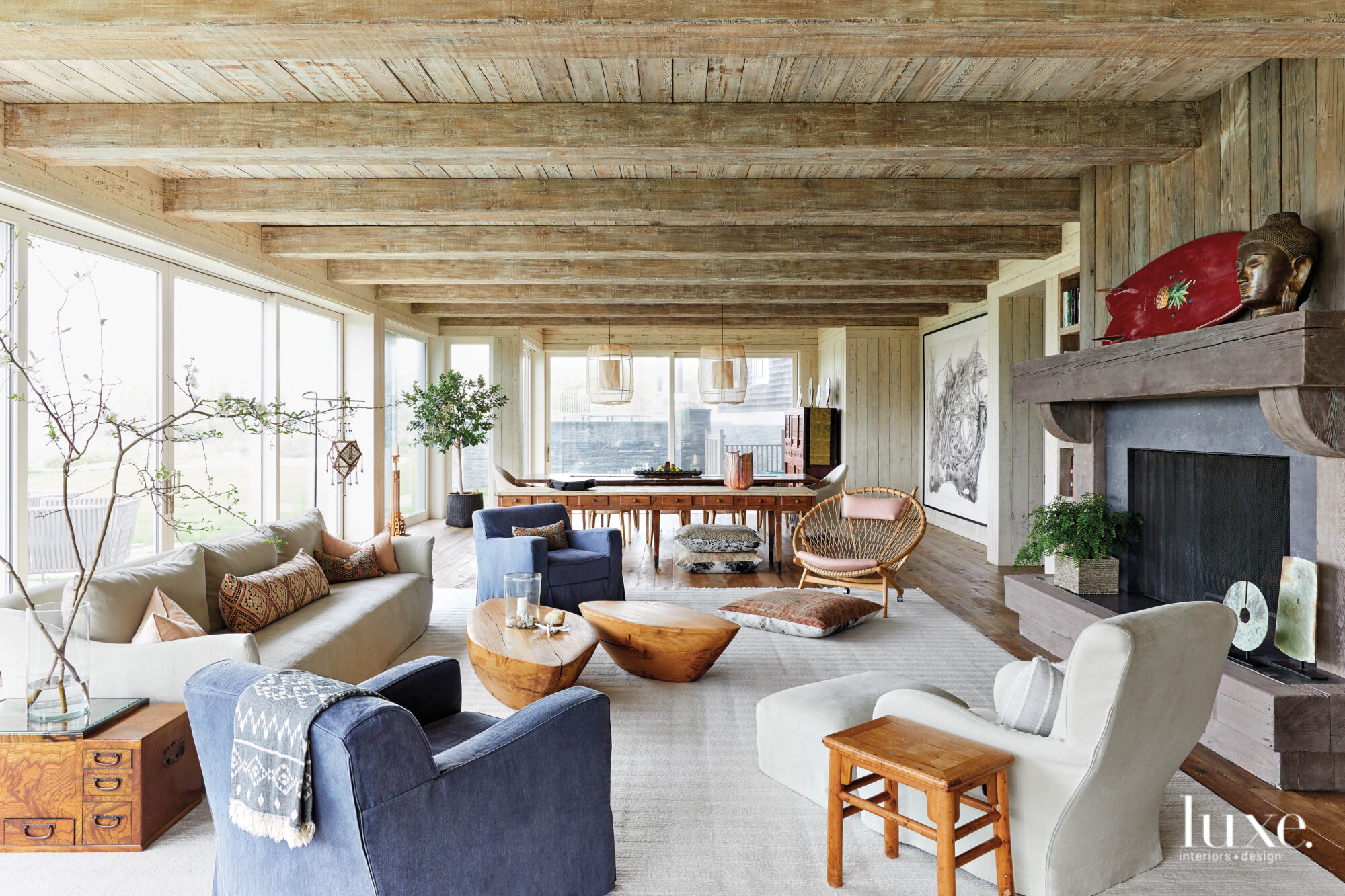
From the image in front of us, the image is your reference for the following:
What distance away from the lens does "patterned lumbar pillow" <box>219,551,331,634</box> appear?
3.42 m

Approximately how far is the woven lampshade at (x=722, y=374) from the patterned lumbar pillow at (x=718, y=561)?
269 centimetres

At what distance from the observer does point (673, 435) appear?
39.7ft

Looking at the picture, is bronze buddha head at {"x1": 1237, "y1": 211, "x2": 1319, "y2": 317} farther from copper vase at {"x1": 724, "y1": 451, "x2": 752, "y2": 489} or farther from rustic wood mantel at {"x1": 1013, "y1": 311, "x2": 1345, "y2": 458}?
copper vase at {"x1": 724, "y1": 451, "x2": 752, "y2": 489}

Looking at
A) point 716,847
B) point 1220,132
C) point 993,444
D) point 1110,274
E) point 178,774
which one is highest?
point 1220,132

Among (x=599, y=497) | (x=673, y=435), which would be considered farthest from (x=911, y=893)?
(x=673, y=435)

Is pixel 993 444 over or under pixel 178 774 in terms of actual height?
over

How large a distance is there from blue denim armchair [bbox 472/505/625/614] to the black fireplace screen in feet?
9.88

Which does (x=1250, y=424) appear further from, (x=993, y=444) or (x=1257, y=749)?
(x=993, y=444)

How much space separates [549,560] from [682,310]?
16.3 feet

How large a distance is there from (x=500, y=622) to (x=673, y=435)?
848cm

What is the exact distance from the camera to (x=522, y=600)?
11.9ft

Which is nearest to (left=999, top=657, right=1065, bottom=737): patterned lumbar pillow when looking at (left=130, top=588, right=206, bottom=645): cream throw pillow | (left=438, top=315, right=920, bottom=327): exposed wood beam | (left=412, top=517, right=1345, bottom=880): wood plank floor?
(left=412, top=517, right=1345, bottom=880): wood plank floor

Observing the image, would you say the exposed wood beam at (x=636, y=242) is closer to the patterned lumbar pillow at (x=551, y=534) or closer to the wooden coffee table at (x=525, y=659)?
the patterned lumbar pillow at (x=551, y=534)

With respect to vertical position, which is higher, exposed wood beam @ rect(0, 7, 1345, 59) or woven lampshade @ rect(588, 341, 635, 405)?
exposed wood beam @ rect(0, 7, 1345, 59)
